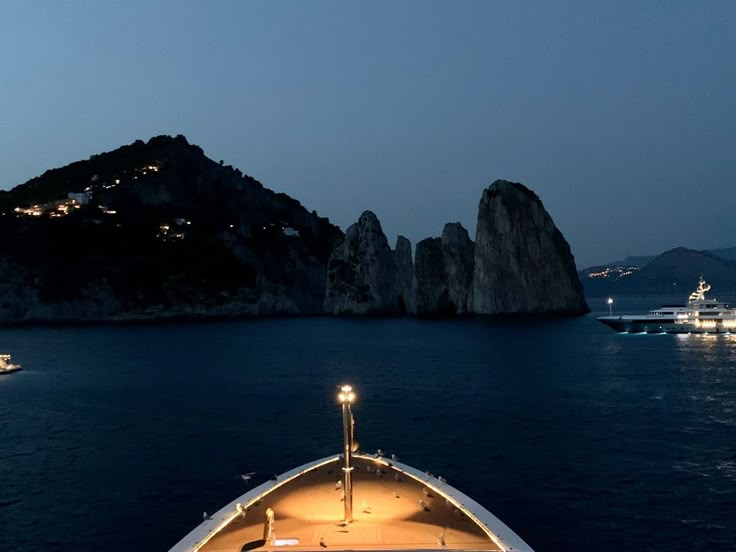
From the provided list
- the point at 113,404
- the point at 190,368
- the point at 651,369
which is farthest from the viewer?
the point at 190,368

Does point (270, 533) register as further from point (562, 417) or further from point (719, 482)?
point (562, 417)

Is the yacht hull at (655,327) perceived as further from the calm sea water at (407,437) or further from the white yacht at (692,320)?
the calm sea water at (407,437)

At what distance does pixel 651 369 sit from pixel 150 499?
205 feet

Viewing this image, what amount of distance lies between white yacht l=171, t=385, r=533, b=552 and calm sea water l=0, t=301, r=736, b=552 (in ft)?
23.6

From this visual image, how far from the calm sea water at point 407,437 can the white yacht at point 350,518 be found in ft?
23.6

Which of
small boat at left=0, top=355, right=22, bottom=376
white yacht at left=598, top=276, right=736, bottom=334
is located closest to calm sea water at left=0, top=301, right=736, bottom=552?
small boat at left=0, top=355, right=22, bottom=376

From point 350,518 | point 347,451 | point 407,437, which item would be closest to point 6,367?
point 407,437

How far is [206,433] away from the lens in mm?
Answer: 46688

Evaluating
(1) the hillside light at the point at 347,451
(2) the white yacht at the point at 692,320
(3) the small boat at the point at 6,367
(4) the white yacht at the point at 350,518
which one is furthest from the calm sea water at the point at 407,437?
(2) the white yacht at the point at 692,320

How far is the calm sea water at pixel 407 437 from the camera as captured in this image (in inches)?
1118

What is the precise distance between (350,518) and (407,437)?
2749cm

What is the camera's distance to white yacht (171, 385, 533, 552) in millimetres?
16219

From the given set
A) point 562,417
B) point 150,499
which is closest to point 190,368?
point 562,417

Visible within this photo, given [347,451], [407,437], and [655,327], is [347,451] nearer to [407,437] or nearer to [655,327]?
[407,437]
